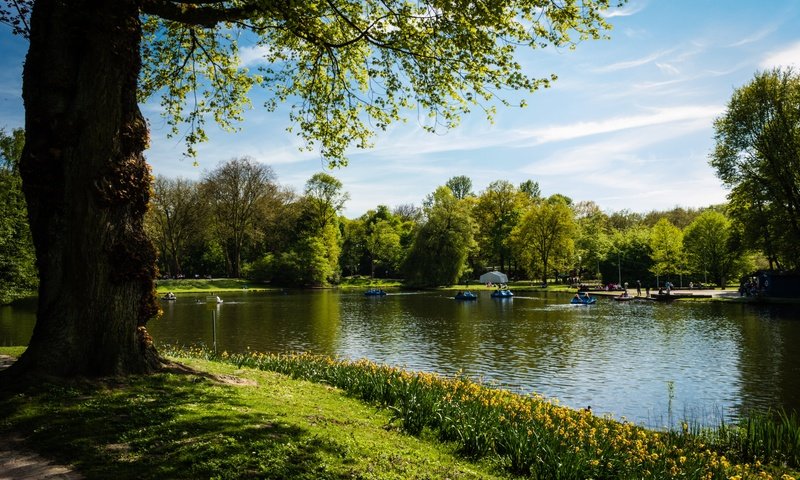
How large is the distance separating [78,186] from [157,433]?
14.1 ft

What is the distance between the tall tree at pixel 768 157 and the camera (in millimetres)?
40375

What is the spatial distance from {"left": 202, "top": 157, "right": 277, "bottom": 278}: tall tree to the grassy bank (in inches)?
2795

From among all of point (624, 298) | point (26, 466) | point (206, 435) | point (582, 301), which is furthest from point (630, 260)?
point (26, 466)

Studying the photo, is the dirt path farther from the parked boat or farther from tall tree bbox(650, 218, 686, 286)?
tall tree bbox(650, 218, 686, 286)

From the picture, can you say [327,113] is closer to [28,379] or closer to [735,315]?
[28,379]

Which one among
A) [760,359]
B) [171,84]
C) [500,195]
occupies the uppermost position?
[500,195]

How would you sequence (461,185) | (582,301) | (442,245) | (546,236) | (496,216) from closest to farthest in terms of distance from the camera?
(582,301) → (442,245) → (546,236) → (496,216) → (461,185)

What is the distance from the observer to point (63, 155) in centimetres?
826

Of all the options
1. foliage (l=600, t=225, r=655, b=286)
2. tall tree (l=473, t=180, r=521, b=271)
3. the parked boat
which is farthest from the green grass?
tall tree (l=473, t=180, r=521, b=271)

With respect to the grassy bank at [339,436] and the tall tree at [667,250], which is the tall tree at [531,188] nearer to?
the tall tree at [667,250]

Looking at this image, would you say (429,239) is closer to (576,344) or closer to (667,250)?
(667,250)

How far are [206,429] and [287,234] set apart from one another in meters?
76.4

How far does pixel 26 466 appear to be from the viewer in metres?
5.55

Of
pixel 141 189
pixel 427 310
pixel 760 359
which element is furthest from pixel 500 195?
pixel 141 189
